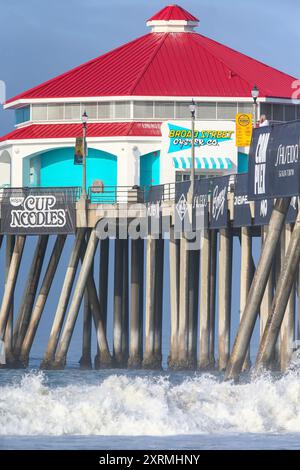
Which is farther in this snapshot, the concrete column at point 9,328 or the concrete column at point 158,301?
the concrete column at point 9,328

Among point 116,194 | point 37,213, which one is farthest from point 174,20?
point 37,213

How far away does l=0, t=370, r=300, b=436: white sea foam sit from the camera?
159 feet

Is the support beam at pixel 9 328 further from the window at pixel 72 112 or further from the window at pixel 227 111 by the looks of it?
the window at pixel 227 111

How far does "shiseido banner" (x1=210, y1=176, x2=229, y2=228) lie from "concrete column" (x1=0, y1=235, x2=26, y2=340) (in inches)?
489

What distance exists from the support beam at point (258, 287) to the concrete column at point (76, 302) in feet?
67.9

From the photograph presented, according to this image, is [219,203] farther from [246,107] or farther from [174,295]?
[246,107]

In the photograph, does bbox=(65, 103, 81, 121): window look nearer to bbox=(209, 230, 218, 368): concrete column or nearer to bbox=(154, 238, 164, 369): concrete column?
bbox=(154, 238, 164, 369): concrete column

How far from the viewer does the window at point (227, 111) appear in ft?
274

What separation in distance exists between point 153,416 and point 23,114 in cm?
4038

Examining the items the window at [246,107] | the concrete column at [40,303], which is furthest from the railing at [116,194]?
the window at [246,107]

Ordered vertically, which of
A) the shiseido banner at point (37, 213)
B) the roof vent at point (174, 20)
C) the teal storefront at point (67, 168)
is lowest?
the shiseido banner at point (37, 213)

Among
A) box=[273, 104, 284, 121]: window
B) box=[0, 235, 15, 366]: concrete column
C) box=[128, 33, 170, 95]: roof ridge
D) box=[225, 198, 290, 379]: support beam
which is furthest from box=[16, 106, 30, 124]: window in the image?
box=[225, 198, 290, 379]: support beam

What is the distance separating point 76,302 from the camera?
75.9 metres

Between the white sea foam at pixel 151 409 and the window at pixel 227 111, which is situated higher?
the window at pixel 227 111
